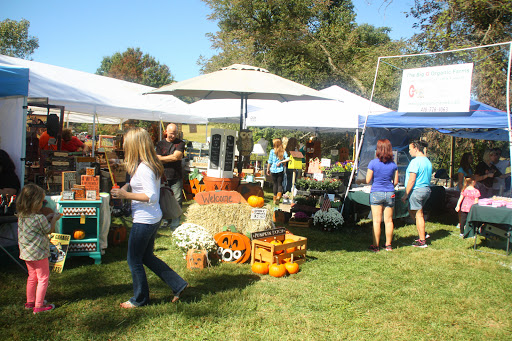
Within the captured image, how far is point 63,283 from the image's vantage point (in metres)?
4.00

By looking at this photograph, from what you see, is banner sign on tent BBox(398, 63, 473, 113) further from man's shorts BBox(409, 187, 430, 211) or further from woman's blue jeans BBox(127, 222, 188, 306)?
woman's blue jeans BBox(127, 222, 188, 306)

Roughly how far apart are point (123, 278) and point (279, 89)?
2.86 meters

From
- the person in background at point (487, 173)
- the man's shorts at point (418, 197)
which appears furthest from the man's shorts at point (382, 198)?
the person in background at point (487, 173)

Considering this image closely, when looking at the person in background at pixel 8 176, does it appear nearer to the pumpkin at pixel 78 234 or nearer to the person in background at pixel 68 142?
the pumpkin at pixel 78 234

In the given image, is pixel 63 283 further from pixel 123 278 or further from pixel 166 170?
pixel 166 170

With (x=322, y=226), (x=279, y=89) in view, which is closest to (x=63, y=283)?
(x=279, y=89)

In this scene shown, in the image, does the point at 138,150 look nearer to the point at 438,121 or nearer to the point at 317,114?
the point at 438,121

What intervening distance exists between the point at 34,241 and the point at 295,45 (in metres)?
22.1

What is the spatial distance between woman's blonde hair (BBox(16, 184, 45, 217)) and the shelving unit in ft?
4.08

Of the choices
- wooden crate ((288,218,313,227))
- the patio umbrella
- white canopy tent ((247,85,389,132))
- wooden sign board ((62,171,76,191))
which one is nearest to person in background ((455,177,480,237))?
wooden crate ((288,218,313,227))

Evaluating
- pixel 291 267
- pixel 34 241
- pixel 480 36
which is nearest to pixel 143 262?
pixel 34 241

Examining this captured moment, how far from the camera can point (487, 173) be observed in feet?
24.7

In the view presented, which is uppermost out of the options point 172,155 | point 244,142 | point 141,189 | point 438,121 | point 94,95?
point 94,95

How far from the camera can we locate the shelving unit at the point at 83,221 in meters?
4.57
